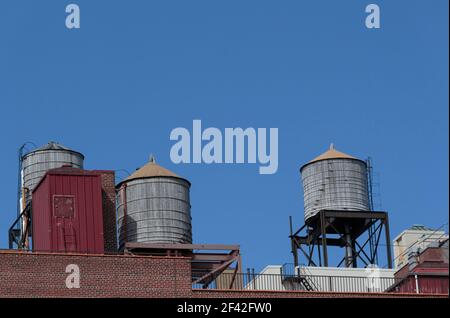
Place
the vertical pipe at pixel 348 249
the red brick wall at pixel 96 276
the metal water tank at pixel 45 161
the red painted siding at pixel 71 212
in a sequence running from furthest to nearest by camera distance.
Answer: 1. the vertical pipe at pixel 348 249
2. the metal water tank at pixel 45 161
3. the red painted siding at pixel 71 212
4. the red brick wall at pixel 96 276

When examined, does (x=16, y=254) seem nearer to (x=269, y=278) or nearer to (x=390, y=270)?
(x=269, y=278)

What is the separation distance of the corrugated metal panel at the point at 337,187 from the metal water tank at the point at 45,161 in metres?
12.8

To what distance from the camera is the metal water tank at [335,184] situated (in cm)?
8438

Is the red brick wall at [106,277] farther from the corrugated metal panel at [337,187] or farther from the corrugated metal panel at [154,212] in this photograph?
the corrugated metal panel at [337,187]

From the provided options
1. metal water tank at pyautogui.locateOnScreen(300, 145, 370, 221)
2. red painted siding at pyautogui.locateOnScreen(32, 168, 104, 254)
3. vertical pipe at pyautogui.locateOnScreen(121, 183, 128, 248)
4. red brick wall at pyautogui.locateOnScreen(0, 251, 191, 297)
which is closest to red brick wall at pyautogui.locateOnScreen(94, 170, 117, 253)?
vertical pipe at pyautogui.locateOnScreen(121, 183, 128, 248)

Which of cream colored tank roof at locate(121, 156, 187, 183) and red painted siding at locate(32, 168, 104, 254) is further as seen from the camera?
cream colored tank roof at locate(121, 156, 187, 183)

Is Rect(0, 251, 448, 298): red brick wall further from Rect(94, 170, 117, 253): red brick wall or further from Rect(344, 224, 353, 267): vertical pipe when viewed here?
Rect(344, 224, 353, 267): vertical pipe

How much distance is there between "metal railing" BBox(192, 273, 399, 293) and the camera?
247ft

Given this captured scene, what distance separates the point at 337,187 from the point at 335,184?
0.18m

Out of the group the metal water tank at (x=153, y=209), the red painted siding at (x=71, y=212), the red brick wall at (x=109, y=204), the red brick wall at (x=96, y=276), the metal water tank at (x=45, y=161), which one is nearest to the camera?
the red brick wall at (x=96, y=276)

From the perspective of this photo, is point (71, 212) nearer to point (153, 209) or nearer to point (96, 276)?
point (96, 276)

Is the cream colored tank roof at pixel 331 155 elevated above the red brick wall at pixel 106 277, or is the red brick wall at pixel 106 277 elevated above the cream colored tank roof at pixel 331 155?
the cream colored tank roof at pixel 331 155

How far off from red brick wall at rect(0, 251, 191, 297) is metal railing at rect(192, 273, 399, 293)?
4332 millimetres

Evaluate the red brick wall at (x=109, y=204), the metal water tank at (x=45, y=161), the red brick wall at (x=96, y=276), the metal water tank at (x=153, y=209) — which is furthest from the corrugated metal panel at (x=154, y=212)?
the red brick wall at (x=96, y=276)
